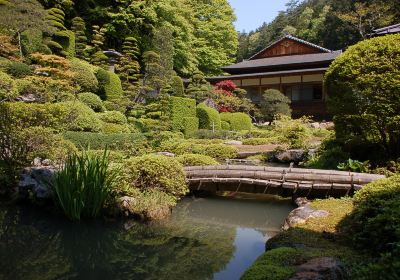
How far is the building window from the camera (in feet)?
99.1

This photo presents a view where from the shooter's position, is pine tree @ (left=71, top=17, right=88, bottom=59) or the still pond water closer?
the still pond water

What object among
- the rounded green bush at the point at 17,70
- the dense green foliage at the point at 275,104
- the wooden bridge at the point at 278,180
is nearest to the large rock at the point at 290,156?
the wooden bridge at the point at 278,180

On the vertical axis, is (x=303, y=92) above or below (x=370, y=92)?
above

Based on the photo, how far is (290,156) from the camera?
14.4 meters

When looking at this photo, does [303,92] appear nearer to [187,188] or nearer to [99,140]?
[99,140]

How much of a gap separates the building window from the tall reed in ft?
82.7

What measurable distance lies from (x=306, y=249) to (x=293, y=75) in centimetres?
2630

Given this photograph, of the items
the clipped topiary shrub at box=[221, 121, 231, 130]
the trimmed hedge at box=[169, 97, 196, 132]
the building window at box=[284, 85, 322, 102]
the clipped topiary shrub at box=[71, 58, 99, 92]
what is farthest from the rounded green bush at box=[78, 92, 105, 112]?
the building window at box=[284, 85, 322, 102]

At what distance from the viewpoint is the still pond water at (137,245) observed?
5.09 meters

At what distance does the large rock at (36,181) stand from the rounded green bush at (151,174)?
1588 millimetres

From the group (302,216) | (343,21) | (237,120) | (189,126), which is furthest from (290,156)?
(343,21)

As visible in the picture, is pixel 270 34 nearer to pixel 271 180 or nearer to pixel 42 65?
pixel 42 65

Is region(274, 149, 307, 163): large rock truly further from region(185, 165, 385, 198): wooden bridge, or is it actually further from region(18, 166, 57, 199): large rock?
region(18, 166, 57, 199): large rock

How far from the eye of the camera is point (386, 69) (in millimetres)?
8664
